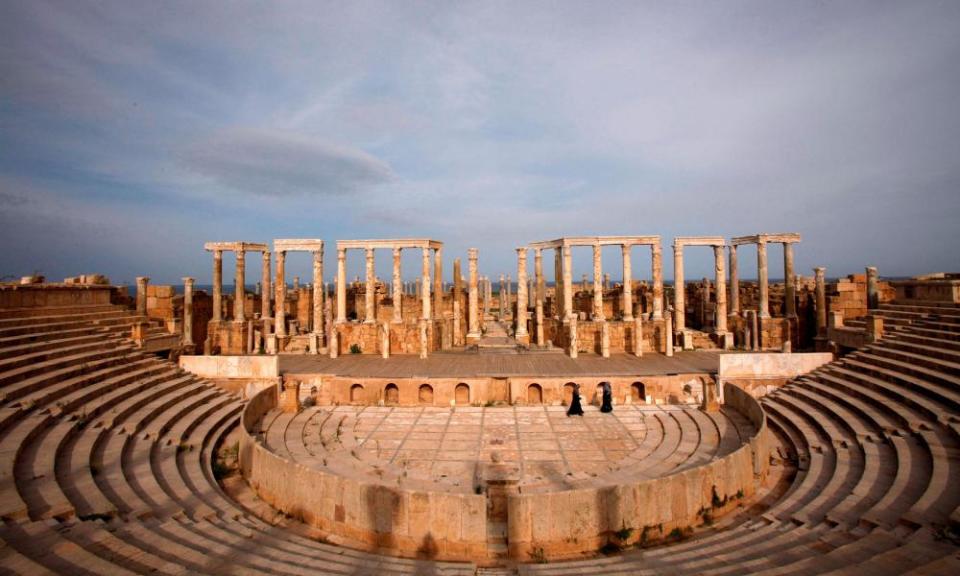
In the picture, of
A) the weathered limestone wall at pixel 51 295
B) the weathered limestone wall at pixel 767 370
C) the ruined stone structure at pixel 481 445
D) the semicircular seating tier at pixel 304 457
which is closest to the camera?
the semicircular seating tier at pixel 304 457

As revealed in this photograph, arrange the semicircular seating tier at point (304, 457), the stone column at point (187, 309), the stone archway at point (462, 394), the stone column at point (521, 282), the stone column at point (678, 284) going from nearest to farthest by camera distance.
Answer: the semicircular seating tier at point (304, 457) < the stone archway at point (462, 394) < the stone column at point (187, 309) < the stone column at point (678, 284) < the stone column at point (521, 282)

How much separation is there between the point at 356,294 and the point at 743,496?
2779cm

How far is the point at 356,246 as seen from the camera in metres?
24.8

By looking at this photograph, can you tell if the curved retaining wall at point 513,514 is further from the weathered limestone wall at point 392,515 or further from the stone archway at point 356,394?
the stone archway at point 356,394

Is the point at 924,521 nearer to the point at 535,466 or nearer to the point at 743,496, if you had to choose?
the point at 743,496

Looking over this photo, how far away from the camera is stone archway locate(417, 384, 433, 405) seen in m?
17.7

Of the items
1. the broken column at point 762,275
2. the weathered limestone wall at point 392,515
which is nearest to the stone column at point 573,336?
the broken column at point 762,275

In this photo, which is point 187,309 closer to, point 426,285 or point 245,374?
point 245,374

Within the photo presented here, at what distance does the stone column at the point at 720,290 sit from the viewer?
24.5 meters

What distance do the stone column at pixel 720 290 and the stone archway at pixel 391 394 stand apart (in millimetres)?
16454

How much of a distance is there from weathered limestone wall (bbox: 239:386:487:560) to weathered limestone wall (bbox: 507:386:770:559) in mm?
728

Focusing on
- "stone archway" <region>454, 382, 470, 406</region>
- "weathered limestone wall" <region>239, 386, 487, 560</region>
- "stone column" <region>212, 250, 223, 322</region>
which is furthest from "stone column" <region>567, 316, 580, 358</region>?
"stone column" <region>212, 250, 223, 322</region>

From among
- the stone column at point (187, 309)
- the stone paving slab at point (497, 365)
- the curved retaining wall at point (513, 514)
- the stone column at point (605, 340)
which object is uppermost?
the stone column at point (187, 309)

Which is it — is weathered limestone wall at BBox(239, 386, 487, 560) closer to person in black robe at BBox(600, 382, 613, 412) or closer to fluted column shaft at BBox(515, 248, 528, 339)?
person in black robe at BBox(600, 382, 613, 412)
